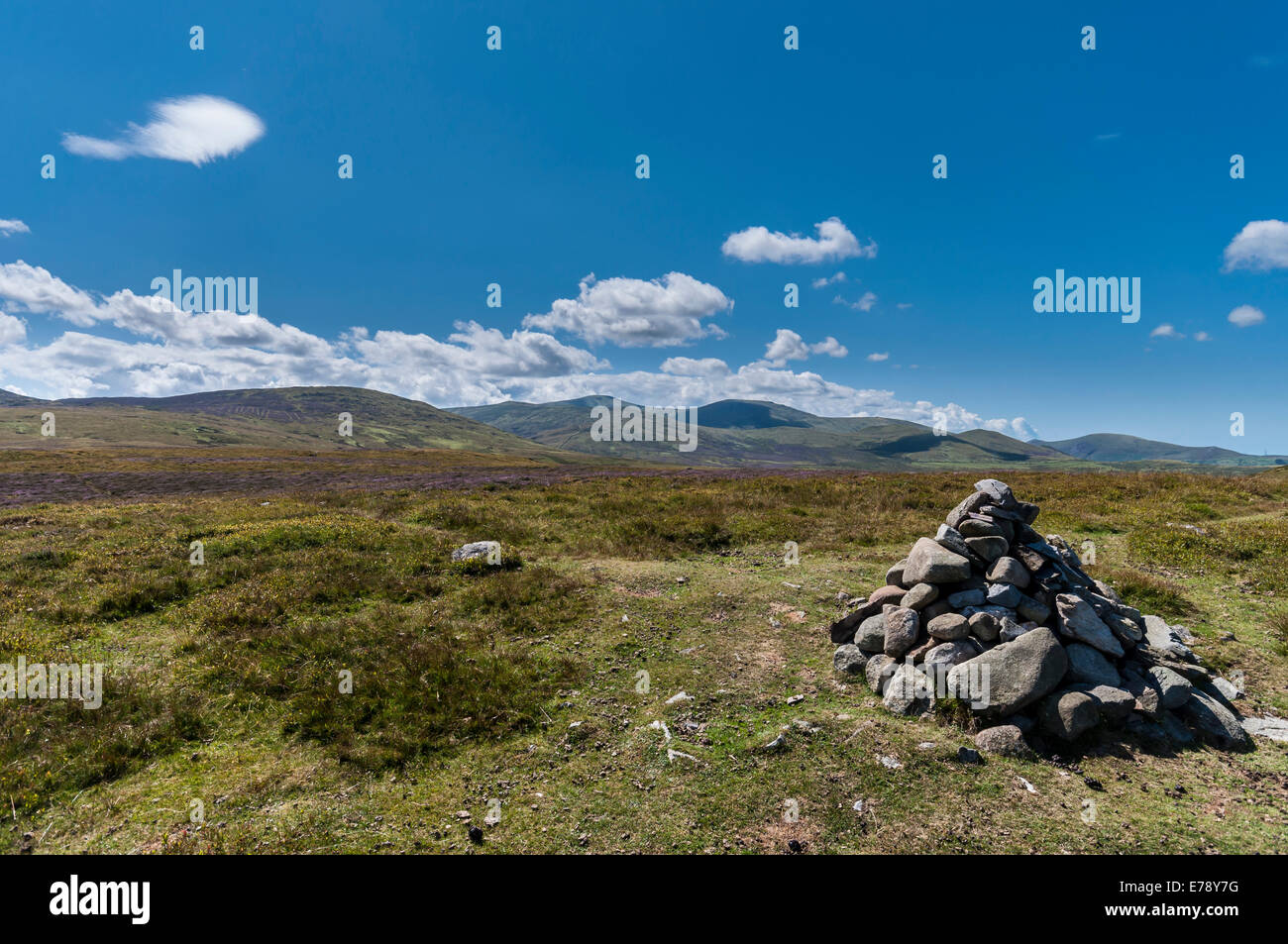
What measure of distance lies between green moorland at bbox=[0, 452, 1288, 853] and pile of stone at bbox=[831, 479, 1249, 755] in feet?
1.79

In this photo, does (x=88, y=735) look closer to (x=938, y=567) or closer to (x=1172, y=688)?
(x=938, y=567)

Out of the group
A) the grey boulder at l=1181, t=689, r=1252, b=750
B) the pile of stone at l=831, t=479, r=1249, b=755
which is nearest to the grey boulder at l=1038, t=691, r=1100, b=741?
the pile of stone at l=831, t=479, r=1249, b=755

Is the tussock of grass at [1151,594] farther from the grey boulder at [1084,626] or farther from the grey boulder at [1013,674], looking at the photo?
the grey boulder at [1013,674]

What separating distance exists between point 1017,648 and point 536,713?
9.09 m

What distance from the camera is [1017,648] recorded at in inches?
360

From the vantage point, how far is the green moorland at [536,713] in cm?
688

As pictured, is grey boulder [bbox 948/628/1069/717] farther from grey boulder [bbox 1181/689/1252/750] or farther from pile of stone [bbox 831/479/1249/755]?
grey boulder [bbox 1181/689/1252/750]

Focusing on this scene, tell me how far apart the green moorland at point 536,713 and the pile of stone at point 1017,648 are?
54 cm

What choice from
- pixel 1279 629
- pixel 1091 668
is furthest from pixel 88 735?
pixel 1279 629

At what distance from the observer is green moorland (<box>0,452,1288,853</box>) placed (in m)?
6.88
